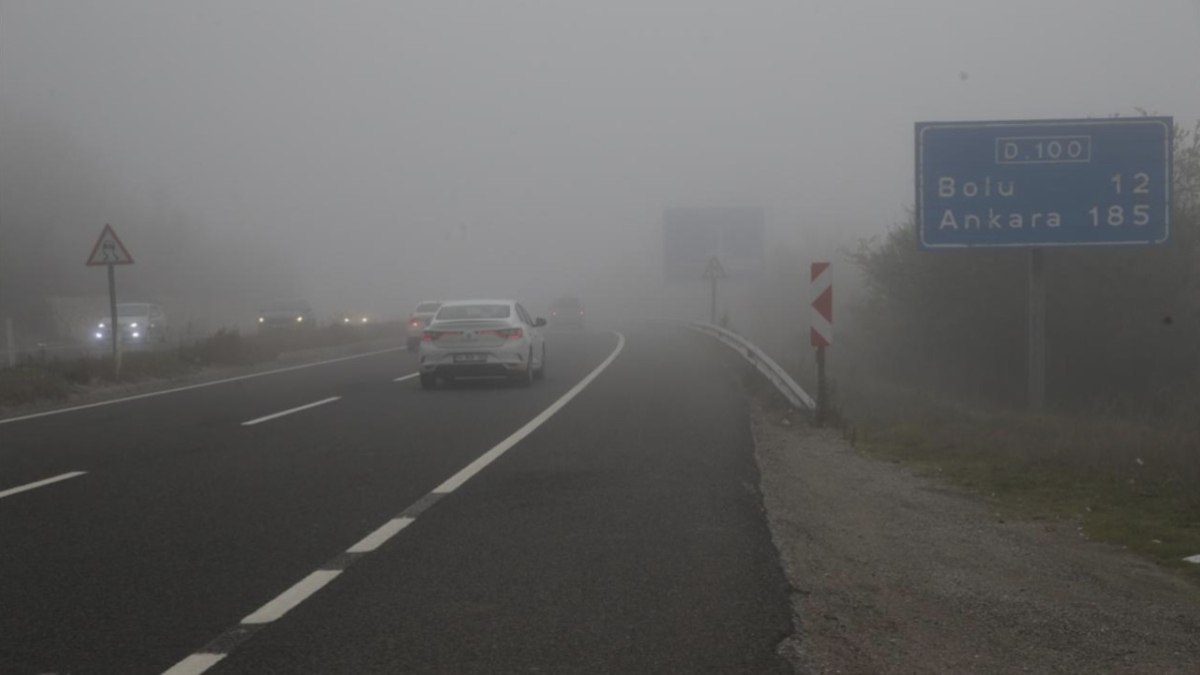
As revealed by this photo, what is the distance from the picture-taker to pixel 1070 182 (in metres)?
18.1

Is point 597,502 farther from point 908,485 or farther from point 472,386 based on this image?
point 472,386

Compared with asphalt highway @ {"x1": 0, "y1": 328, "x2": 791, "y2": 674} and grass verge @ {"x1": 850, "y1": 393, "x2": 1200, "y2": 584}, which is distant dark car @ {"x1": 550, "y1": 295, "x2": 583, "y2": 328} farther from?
asphalt highway @ {"x1": 0, "y1": 328, "x2": 791, "y2": 674}

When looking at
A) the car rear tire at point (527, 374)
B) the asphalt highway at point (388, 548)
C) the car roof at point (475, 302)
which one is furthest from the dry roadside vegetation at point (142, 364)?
the car rear tire at point (527, 374)

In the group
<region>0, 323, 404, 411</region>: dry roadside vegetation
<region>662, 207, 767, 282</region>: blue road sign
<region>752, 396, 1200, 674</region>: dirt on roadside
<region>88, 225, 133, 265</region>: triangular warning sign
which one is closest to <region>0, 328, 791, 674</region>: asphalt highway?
<region>752, 396, 1200, 674</region>: dirt on roadside

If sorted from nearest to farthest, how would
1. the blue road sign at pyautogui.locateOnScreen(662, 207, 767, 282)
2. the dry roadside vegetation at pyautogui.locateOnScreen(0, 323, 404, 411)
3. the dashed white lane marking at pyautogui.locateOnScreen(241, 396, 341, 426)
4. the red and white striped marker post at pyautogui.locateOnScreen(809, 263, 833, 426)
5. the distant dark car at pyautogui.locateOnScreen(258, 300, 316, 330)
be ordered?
the red and white striped marker post at pyautogui.locateOnScreen(809, 263, 833, 426) → the dashed white lane marking at pyautogui.locateOnScreen(241, 396, 341, 426) → the dry roadside vegetation at pyautogui.locateOnScreen(0, 323, 404, 411) → the distant dark car at pyautogui.locateOnScreen(258, 300, 316, 330) → the blue road sign at pyautogui.locateOnScreen(662, 207, 767, 282)

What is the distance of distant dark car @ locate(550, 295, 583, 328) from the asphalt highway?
42918 millimetres

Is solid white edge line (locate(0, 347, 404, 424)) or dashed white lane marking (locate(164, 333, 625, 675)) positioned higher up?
dashed white lane marking (locate(164, 333, 625, 675))

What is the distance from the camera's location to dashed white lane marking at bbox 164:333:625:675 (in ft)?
17.4

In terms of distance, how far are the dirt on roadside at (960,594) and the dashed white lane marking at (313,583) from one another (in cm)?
256

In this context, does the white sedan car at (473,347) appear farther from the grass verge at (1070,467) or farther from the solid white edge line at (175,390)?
the grass verge at (1070,467)

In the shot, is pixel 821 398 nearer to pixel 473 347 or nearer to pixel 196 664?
pixel 473 347

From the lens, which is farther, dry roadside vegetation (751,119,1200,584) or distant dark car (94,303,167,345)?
distant dark car (94,303,167,345)

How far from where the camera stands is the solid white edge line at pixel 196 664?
5.09 metres

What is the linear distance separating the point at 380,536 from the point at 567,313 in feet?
167
